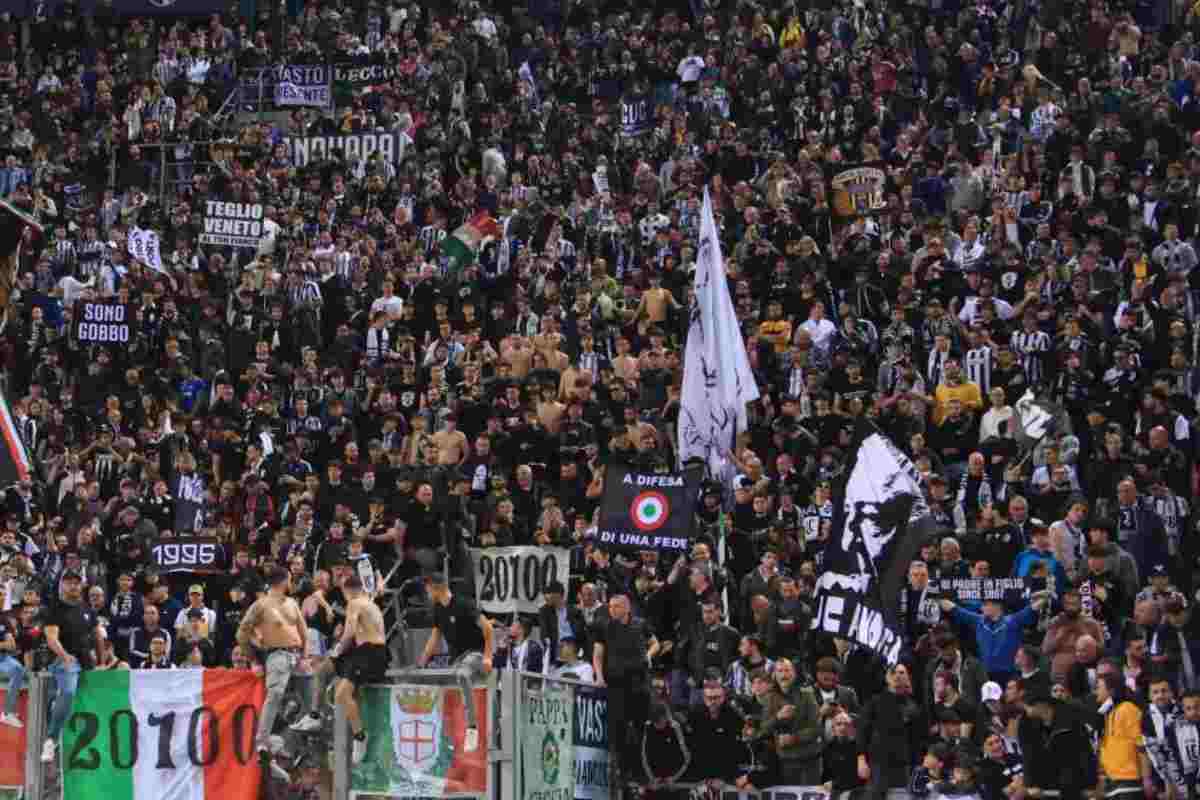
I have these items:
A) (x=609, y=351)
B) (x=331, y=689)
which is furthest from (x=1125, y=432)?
(x=331, y=689)

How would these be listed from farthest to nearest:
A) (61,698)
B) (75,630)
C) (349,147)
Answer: (349,147)
(75,630)
(61,698)

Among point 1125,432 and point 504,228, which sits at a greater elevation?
point 504,228

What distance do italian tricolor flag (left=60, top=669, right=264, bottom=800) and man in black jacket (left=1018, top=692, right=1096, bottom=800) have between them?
21.9 feet

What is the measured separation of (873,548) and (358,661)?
14.8ft

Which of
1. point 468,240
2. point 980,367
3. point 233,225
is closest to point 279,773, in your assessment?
point 980,367

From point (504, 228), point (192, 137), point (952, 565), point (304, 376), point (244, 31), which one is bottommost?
point (952, 565)

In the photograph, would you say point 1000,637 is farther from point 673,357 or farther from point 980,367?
point 673,357

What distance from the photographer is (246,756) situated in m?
22.8

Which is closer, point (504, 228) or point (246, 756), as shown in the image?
point (246, 756)

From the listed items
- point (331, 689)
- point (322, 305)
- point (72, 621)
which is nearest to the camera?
point (331, 689)

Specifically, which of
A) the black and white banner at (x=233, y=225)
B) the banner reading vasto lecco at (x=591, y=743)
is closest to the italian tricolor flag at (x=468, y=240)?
the black and white banner at (x=233, y=225)

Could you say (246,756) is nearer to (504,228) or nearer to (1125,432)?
(1125,432)

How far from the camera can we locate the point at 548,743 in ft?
72.9

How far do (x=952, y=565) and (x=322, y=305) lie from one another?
40.0 ft
